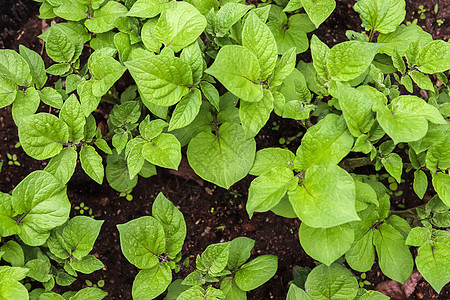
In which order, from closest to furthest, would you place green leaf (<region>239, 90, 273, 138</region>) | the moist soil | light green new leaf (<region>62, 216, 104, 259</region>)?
1. green leaf (<region>239, 90, 273, 138</region>)
2. light green new leaf (<region>62, 216, 104, 259</region>)
3. the moist soil

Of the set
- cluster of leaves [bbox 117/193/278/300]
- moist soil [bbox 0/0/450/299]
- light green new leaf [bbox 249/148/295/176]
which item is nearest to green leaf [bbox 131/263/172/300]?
cluster of leaves [bbox 117/193/278/300]

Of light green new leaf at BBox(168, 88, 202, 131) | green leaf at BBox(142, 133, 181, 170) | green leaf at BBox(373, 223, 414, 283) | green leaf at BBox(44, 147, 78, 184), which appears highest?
light green new leaf at BBox(168, 88, 202, 131)

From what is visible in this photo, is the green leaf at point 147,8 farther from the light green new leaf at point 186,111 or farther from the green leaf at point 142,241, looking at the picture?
the green leaf at point 142,241

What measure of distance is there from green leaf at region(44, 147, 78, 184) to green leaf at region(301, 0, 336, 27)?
1.38 metres

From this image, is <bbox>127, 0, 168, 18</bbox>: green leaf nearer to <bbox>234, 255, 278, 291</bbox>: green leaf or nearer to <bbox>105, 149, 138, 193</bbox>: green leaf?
<bbox>105, 149, 138, 193</bbox>: green leaf

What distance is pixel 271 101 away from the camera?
74.7 inches

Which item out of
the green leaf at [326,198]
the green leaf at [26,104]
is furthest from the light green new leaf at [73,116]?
the green leaf at [326,198]

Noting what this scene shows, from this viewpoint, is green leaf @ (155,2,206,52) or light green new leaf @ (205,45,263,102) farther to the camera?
green leaf @ (155,2,206,52)

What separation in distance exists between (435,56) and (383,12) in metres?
0.36

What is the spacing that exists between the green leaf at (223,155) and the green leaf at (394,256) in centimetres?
79

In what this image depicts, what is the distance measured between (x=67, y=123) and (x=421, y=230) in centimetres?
180

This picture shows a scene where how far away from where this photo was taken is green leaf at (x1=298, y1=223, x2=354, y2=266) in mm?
1904

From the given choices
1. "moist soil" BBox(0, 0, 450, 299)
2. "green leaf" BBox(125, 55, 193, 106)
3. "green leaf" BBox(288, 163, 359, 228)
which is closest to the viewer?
"green leaf" BBox(288, 163, 359, 228)

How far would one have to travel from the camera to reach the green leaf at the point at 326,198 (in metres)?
1.67
